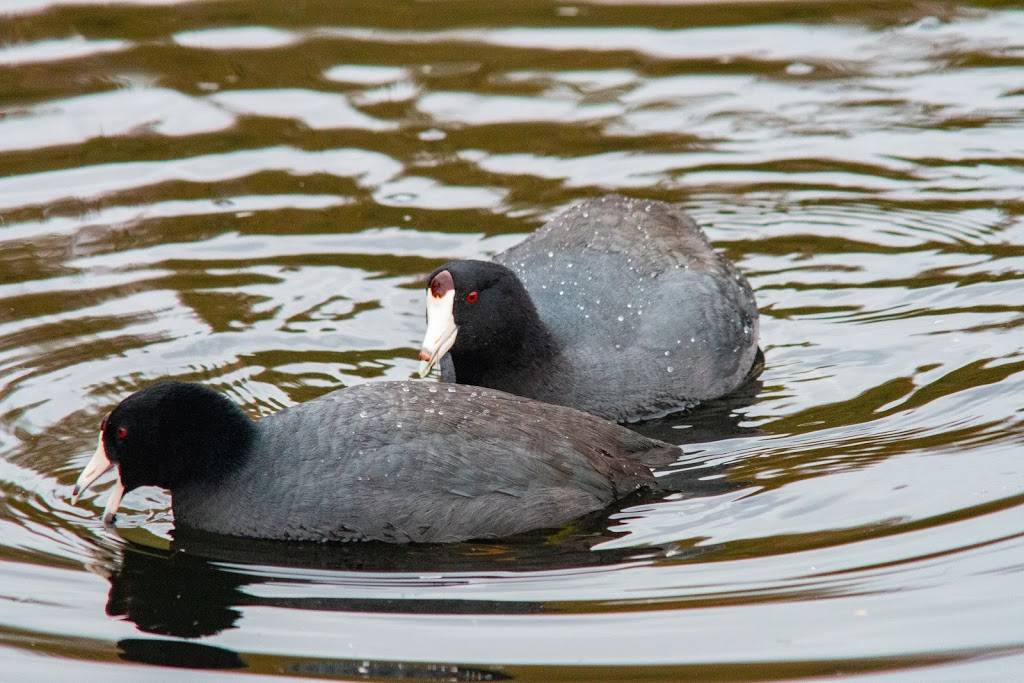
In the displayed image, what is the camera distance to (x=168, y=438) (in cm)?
634

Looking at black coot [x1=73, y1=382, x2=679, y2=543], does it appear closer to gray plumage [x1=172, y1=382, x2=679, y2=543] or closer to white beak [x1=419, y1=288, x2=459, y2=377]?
gray plumage [x1=172, y1=382, x2=679, y2=543]

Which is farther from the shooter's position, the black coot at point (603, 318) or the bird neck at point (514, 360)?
the bird neck at point (514, 360)

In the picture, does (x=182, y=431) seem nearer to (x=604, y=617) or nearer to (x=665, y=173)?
(x=604, y=617)

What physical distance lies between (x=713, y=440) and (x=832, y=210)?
9.01 feet

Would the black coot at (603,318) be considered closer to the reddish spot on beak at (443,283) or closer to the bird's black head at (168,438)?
the reddish spot on beak at (443,283)

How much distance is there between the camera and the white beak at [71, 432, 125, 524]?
20.7 feet

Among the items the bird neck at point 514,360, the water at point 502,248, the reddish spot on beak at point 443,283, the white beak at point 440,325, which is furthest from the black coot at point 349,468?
the bird neck at point 514,360

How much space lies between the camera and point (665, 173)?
10.1 meters

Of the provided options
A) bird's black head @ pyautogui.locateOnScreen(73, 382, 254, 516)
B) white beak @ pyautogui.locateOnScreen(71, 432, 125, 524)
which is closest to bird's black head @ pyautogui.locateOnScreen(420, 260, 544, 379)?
bird's black head @ pyautogui.locateOnScreen(73, 382, 254, 516)

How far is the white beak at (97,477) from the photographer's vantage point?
20.7 ft

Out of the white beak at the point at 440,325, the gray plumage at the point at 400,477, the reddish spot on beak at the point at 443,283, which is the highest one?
the reddish spot on beak at the point at 443,283

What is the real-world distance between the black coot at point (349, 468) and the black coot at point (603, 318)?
30.0 inches

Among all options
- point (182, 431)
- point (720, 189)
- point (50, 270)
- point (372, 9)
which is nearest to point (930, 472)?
point (182, 431)

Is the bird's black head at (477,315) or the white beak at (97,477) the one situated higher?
the bird's black head at (477,315)
